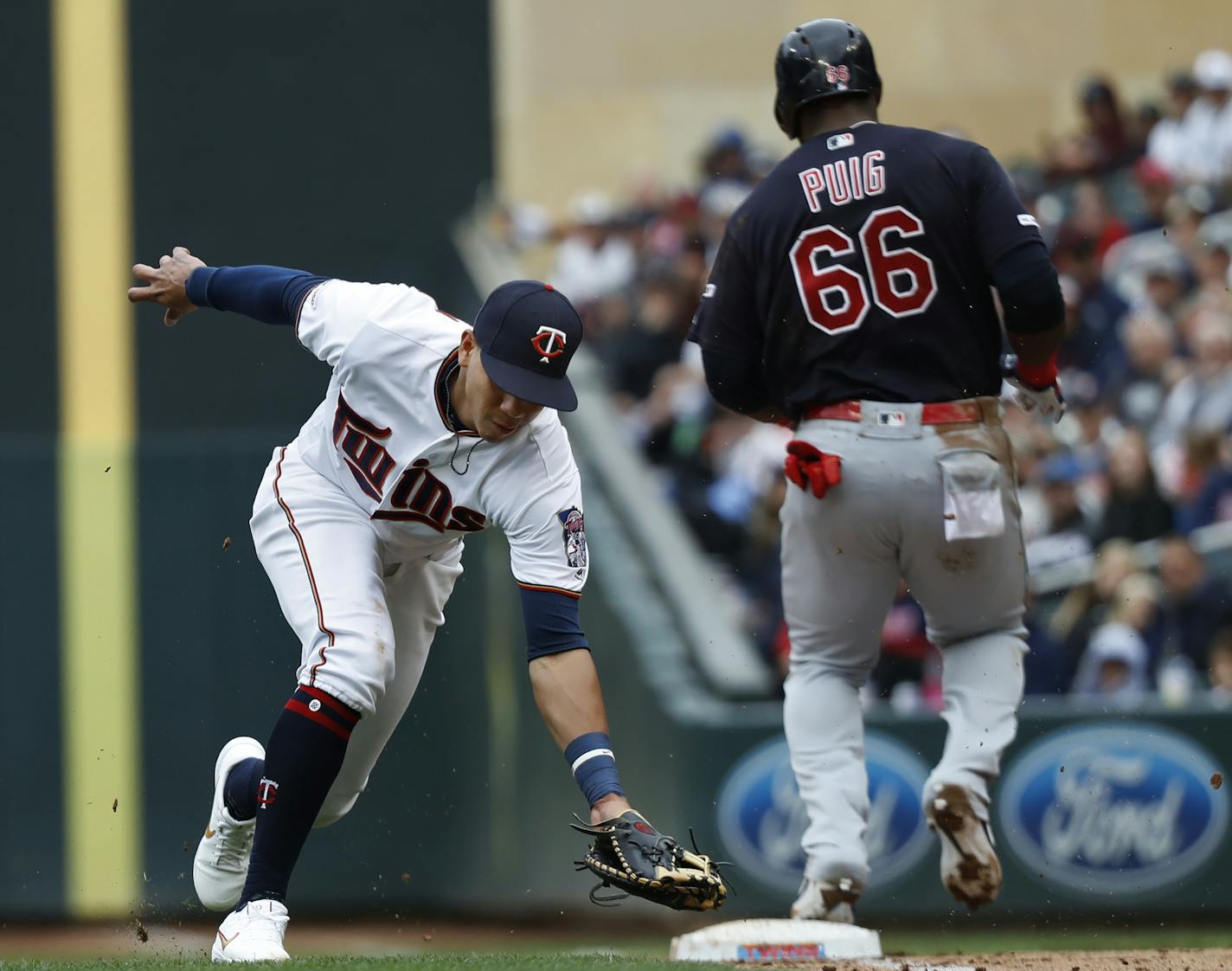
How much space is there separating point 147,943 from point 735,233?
4.30 meters

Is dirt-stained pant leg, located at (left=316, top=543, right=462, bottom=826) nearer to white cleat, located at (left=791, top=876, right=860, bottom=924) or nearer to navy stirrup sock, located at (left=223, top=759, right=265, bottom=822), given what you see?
navy stirrup sock, located at (left=223, top=759, right=265, bottom=822)

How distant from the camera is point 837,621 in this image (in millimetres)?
4734

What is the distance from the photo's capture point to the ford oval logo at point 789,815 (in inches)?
306

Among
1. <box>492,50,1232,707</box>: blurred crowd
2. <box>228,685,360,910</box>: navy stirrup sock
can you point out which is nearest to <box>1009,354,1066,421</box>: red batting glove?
<box>228,685,360,910</box>: navy stirrup sock

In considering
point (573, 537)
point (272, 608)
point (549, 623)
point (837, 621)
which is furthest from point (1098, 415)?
point (549, 623)

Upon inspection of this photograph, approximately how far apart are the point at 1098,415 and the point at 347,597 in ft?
18.5

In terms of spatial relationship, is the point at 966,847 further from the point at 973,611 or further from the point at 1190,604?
the point at 1190,604

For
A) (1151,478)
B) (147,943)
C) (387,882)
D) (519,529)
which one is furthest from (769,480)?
(519,529)

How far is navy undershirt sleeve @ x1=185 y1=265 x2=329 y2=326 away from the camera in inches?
177

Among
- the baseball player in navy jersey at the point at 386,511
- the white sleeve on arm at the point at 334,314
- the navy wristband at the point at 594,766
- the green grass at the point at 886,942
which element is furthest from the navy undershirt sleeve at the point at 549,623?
the green grass at the point at 886,942

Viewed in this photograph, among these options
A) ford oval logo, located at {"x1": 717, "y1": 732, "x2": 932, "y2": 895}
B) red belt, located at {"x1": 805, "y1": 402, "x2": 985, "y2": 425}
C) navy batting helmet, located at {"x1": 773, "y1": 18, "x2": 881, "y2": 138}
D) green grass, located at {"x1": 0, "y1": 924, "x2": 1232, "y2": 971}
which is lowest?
green grass, located at {"x1": 0, "y1": 924, "x2": 1232, "y2": 971}

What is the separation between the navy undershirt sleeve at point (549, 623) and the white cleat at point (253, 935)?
0.85 meters

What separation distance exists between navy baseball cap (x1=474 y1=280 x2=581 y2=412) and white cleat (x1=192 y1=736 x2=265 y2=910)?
143cm

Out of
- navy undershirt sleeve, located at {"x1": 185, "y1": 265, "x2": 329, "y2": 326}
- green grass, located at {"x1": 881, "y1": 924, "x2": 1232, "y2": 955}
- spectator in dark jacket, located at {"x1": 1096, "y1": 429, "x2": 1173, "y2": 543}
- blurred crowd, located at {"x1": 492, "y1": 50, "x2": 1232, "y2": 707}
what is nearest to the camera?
navy undershirt sleeve, located at {"x1": 185, "y1": 265, "x2": 329, "y2": 326}
